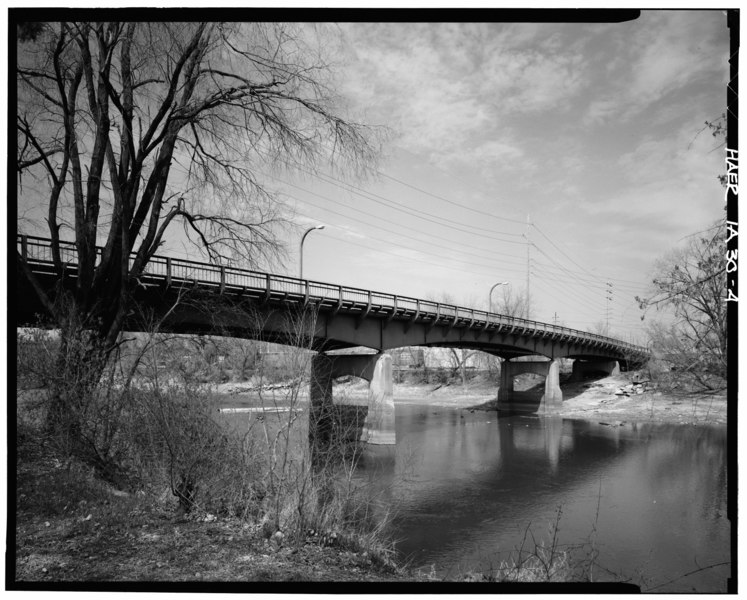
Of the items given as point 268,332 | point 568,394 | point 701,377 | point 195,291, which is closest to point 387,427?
point 268,332

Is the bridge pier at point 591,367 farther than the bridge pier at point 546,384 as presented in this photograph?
Yes

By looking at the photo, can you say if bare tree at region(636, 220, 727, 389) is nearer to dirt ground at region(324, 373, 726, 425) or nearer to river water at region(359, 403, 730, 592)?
river water at region(359, 403, 730, 592)

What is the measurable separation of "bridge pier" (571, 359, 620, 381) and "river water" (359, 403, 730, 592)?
23.9 metres

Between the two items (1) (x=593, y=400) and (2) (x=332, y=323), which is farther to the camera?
(1) (x=593, y=400)

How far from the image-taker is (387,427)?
25.2 meters

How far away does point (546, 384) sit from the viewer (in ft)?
136

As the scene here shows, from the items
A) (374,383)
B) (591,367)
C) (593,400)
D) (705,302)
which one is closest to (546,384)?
(593,400)

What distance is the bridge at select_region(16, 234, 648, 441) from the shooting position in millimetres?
13269

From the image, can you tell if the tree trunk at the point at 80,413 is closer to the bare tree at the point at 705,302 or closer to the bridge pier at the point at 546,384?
the bare tree at the point at 705,302

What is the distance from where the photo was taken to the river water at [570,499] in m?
9.89

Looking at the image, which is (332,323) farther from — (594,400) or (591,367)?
(591,367)

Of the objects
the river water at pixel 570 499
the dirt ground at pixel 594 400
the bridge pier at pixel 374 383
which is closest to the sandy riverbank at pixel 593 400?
the dirt ground at pixel 594 400

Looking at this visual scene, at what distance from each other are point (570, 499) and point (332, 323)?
12809 mm

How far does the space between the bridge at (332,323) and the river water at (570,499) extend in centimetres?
420
